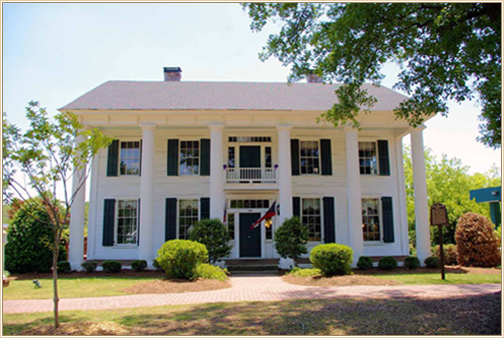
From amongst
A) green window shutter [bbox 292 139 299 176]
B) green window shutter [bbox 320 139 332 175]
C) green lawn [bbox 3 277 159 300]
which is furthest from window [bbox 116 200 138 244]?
green window shutter [bbox 320 139 332 175]

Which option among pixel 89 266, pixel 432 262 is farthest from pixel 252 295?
pixel 432 262

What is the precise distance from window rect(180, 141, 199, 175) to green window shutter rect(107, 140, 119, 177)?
2869 mm

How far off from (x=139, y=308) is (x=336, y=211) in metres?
11.6

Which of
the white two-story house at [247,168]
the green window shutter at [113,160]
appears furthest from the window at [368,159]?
the green window shutter at [113,160]

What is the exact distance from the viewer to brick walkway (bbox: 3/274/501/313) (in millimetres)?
8695

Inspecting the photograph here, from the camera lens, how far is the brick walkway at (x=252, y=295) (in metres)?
8.70

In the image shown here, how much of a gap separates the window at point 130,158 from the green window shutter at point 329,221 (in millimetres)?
8653

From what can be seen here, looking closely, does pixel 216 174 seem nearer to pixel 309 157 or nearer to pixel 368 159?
pixel 309 157

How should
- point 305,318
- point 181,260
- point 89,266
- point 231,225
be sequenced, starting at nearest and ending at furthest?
1. point 305,318
2. point 181,260
3. point 89,266
4. point 231,225

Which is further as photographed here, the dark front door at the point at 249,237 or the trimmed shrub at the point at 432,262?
the dark front door at the point at 249,237

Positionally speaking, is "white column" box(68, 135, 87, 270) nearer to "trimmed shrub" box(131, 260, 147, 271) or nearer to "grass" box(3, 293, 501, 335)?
"trimmed shrub" box(131, 260, 147, 271)

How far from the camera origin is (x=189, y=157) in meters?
17.9

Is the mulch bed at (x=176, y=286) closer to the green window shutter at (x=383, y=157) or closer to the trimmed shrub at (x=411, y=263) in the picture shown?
the trimmed shrub at (x=411, y=263)

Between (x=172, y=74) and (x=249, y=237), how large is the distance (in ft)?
32.7
